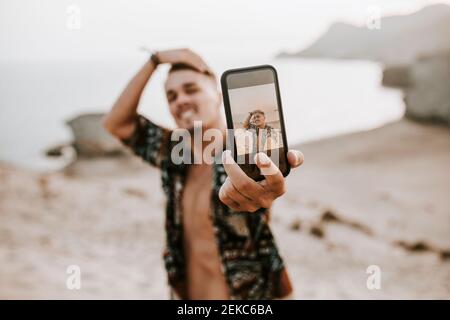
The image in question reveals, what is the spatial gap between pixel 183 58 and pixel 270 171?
38.6 inches

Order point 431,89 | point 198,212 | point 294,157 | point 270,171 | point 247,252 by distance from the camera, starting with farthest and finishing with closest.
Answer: point 431,89, point 198,212, point 247,252, point 294,157, point 270,171

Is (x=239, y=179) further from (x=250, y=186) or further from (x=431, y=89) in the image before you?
(x=431, y=89)

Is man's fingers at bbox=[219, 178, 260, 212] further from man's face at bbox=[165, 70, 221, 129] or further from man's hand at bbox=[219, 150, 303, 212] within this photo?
man's face at bbox=[165, 70, 221, 129]

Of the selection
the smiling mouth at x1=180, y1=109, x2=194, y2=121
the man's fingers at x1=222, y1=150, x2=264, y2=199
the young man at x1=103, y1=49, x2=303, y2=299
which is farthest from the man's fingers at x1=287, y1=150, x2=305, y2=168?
the smiling mouth at x1=180, y1=109, x2=194, y2=121

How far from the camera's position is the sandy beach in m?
3.77

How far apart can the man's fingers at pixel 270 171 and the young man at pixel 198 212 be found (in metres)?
0.58

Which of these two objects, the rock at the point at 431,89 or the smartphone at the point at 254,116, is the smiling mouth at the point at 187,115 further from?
the rock at the point at 431,89

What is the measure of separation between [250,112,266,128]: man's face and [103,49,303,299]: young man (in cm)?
56

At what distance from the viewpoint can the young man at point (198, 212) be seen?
5.74ft

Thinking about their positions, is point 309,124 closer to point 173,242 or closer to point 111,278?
point 111,278

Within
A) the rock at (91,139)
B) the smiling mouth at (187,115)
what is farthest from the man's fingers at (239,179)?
the rock at (91,139)

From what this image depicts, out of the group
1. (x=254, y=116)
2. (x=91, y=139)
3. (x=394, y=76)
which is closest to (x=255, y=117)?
(x=254, y=116)

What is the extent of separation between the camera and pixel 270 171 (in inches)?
39.8
